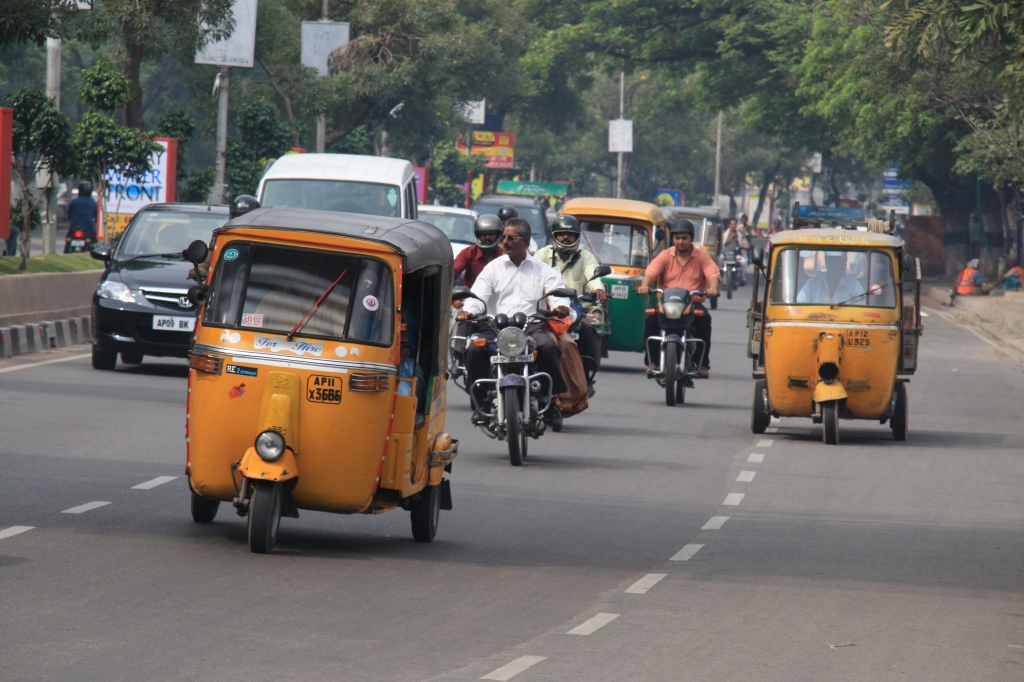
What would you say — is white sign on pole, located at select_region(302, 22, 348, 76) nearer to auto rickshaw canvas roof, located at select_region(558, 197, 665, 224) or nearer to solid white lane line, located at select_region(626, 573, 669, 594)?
auto rickshaw canvas roof, located at select_region(558, 197, 665, 224)

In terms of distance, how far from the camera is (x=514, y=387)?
39.4 ft

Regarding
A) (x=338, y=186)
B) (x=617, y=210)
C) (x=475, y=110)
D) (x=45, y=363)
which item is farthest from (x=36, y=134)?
(x=475, y=110)

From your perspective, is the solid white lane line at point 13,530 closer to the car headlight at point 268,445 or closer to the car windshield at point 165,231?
the car headlight at point 268,445

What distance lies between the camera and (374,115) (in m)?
49.9

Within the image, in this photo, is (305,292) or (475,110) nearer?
(305,292)

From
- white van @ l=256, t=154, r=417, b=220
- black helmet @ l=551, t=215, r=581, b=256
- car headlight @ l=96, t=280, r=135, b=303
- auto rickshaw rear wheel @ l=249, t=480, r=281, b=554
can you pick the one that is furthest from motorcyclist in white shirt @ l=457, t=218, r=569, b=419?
white van @ l=256, t=154, r=417, b=220

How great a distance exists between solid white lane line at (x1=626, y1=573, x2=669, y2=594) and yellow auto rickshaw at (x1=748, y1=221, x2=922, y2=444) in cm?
662

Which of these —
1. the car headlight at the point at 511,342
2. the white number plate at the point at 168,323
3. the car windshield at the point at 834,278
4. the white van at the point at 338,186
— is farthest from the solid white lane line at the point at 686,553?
the white van at the point at 338,186

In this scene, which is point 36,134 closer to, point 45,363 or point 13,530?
point 45,363

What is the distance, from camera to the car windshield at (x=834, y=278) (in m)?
14.9

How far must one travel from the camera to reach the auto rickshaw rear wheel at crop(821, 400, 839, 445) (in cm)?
1458

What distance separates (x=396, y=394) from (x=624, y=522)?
243 cm

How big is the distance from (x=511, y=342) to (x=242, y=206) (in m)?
2.31

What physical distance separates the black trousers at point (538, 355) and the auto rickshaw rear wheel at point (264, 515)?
4677 mm
